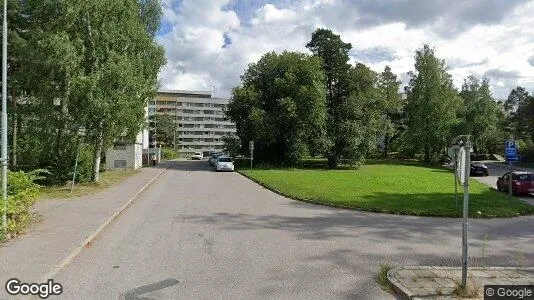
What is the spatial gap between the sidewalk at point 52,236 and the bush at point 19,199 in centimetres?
29

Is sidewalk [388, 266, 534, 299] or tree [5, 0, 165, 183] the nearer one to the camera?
sidewalk [388, 266, 534, 299]

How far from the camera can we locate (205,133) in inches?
5753

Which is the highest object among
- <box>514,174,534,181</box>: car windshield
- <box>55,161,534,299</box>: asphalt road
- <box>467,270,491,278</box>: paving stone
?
<box>514,174,534,181</box>: car windshield

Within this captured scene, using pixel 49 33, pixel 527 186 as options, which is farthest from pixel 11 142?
pixel 527 186

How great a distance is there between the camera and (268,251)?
29.3 ft

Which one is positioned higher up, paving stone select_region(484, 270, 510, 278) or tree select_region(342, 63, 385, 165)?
tree select_region(342, 63, 385, 165)

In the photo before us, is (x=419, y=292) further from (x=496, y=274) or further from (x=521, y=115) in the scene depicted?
(x=521, y=115)

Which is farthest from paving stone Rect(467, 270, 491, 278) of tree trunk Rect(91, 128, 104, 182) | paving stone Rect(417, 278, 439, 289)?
tree trunk Rect(91, 128, 104, 182)

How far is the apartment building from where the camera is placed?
143m

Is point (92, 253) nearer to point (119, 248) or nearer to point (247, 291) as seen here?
point (119, 248)

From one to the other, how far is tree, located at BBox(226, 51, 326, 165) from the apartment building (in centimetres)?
9599

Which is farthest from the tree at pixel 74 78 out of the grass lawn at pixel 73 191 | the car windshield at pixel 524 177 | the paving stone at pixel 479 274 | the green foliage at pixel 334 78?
the green foliage at pixel 334 78

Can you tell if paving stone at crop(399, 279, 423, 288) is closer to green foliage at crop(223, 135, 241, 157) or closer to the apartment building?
green foliage at crop(223, 135, 241, 157)

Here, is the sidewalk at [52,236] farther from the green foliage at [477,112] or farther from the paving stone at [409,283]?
the green foliage at [477,112]
